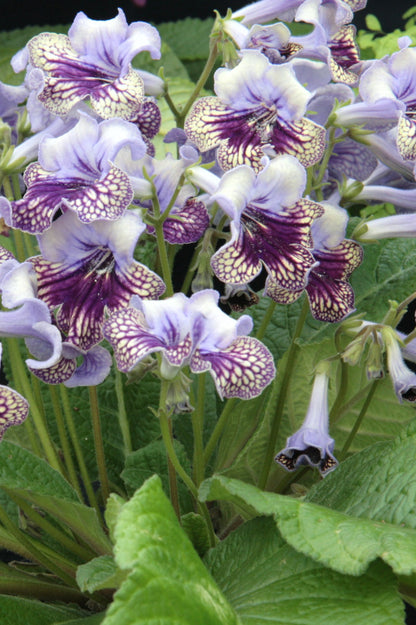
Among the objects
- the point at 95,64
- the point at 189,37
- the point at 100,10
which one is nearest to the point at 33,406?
the point at 95,64

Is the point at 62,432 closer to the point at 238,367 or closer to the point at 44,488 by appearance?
the point at 44,488

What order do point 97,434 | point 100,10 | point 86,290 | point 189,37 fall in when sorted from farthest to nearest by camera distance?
1. point 100,10
2. point 189,37
3. point 97,434
4. point 86,290

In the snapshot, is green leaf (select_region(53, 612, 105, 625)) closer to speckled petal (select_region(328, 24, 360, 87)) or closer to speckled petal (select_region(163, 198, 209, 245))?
speckled petal (select_region(163, 198, 209, 245))

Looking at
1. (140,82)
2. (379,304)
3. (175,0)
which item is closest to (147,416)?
(379,304)

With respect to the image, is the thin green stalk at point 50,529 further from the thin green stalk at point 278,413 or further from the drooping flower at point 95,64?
the drooping flower at point 95,64

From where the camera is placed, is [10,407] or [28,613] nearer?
[10,407]

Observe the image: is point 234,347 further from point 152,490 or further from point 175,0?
point 175,0

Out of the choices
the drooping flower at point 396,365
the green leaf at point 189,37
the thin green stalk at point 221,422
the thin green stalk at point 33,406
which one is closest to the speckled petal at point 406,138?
the drooping flower at point 396,365
